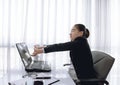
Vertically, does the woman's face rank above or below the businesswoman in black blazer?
above

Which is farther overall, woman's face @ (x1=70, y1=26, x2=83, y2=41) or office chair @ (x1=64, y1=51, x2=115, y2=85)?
woman's face @ (x1=70, y1=26, x2=83, y2=41)

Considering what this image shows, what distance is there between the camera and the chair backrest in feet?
8.63

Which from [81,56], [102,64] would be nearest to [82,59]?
[81,56]

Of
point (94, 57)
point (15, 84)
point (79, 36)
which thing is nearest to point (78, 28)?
point (79, 36)

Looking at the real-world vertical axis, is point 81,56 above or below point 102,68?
above

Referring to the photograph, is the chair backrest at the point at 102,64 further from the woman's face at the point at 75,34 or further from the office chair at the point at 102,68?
the woman's face at the point at 75,34

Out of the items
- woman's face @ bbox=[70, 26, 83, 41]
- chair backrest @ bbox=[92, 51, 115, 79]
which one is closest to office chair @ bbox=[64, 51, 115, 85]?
chair backrest @ bbox=[92, 51, 115, 79]

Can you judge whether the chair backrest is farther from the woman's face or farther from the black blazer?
the woman's face

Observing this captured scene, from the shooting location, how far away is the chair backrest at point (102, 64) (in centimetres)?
263

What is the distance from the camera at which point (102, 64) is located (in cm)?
271

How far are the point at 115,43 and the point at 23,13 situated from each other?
191 cm

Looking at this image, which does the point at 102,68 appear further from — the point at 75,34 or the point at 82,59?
the point at 75,34

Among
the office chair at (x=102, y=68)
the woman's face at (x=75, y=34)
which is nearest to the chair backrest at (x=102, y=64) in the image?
the office chair at (x=102, y=68)

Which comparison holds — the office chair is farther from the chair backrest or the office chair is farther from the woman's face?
the woman's face
